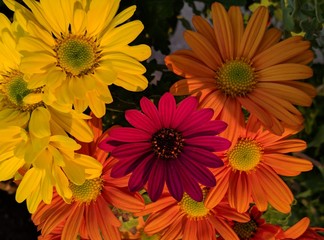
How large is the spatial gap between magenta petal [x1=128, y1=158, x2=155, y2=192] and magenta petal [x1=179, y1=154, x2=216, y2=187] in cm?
8

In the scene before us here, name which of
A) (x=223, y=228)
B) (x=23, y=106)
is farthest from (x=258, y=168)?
(x=23, y=106)

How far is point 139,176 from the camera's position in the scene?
104 centimetres

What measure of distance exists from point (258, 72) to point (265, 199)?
0.30 m

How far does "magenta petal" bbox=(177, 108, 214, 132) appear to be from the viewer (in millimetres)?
995

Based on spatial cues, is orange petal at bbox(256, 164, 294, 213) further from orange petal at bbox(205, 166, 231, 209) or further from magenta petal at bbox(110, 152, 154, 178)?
magenta petal at bbox(110, 152, 154, 178)

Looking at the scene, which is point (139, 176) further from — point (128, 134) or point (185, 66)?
point (185, 66)

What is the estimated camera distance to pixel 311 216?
1806 mm

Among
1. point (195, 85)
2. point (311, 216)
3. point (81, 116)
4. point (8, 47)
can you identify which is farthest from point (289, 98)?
point (311, 216)

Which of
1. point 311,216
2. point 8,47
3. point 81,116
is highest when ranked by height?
point 8,47

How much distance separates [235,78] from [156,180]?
296 millimetres

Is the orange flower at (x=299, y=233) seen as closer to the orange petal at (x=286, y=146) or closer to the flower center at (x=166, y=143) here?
the orange petal at (x=286, y=146)

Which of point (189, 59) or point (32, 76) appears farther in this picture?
point (189, 59)

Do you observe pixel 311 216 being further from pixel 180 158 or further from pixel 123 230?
pixel 180 158

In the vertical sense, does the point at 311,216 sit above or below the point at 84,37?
below
